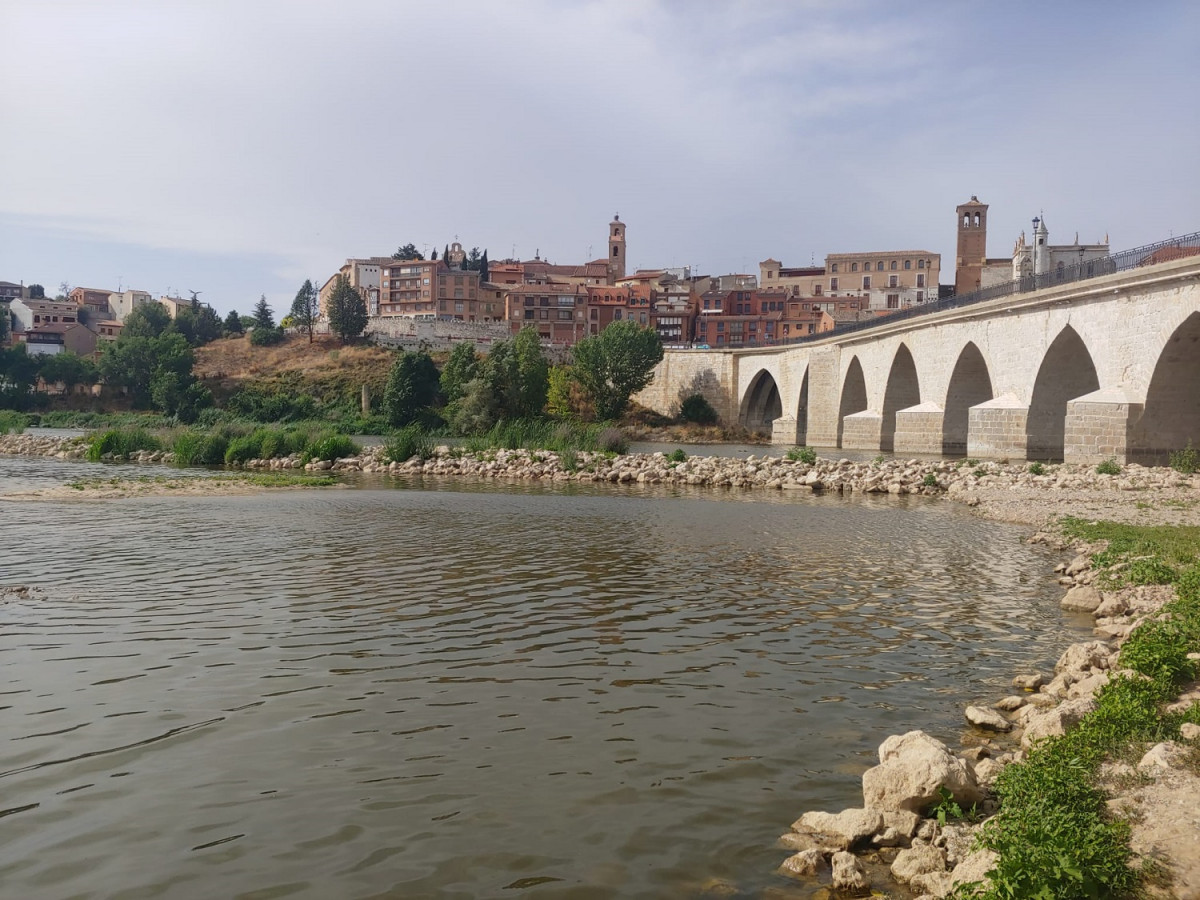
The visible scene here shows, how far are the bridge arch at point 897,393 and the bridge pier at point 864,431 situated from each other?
0.85 ft

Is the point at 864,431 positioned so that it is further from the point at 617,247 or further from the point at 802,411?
the point at 617,247

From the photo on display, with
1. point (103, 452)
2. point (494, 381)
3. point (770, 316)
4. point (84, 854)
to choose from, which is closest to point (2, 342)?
point (494, 381)

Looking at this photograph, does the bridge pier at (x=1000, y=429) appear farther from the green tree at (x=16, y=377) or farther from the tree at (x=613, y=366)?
the green tree at (x=16, y=377)

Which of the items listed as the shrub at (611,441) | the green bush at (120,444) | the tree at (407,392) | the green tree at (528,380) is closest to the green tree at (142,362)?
the tree at (407,392)

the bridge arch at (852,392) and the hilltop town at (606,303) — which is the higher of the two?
the hilltop town at (606,303)

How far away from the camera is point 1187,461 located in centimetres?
2061

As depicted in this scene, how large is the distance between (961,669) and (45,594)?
862 centimetres

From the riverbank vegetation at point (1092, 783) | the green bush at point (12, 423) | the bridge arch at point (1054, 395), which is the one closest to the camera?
the riverbank vegetation at point (1092, 783)

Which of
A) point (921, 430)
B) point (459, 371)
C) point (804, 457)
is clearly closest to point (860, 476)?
point (804, 457)

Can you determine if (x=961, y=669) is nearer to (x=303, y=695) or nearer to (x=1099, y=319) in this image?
(x=303, y=695)

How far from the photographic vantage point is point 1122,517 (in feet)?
47.3

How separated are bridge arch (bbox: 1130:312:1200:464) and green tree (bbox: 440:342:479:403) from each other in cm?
4044

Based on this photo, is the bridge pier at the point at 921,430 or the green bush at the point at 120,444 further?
the bridge pier at the point at 921,430

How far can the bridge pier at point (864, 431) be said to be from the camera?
139 feet
